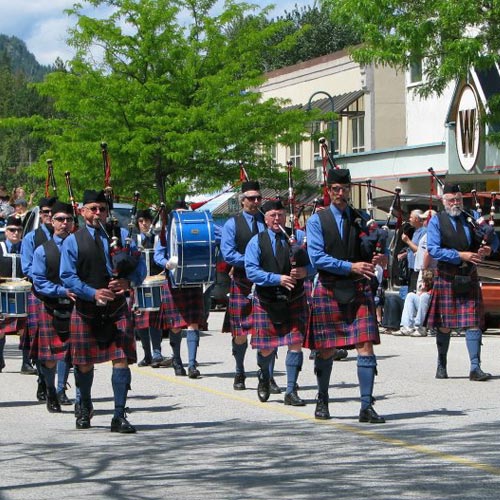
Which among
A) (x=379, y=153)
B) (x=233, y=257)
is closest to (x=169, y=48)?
(x=379, y=153)

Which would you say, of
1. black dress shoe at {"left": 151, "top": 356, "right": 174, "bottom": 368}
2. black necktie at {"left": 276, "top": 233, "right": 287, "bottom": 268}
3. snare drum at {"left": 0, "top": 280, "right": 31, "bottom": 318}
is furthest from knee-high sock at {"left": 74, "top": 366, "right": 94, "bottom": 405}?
black dress shoe at {"left": 151, "top": 356, "right": 174, "bottom": 368}

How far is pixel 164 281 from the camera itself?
14.4 meters

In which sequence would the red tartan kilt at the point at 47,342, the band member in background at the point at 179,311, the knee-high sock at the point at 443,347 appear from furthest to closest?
the band member in background at the point at 179,311, the knee-high sock at the point at 443,347, the red tartan kilt at the point at 47,342

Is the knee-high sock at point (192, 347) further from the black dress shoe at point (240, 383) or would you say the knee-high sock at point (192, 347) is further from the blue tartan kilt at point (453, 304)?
the blue tartan kilt at point (453, 304)

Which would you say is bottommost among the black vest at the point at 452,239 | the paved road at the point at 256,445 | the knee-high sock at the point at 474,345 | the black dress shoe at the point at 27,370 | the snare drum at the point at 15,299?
the paved road at the point at 256,445

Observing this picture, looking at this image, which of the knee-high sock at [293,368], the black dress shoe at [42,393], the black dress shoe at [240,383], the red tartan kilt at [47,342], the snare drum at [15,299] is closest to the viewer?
the red tartan kilt at [47,342]

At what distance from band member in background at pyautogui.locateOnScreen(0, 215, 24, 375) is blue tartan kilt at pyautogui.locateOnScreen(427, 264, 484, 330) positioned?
3.99 metres

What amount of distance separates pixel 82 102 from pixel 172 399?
20.9 m

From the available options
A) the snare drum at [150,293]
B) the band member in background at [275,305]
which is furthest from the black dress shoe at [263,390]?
the snare drum at [150,293]

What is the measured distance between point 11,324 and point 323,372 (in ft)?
15.6

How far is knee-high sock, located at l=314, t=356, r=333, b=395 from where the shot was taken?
33.0ft

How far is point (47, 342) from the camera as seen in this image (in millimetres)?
10945

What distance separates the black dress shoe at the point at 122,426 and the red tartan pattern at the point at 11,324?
13.5 feet

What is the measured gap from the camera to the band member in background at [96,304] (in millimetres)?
9586
